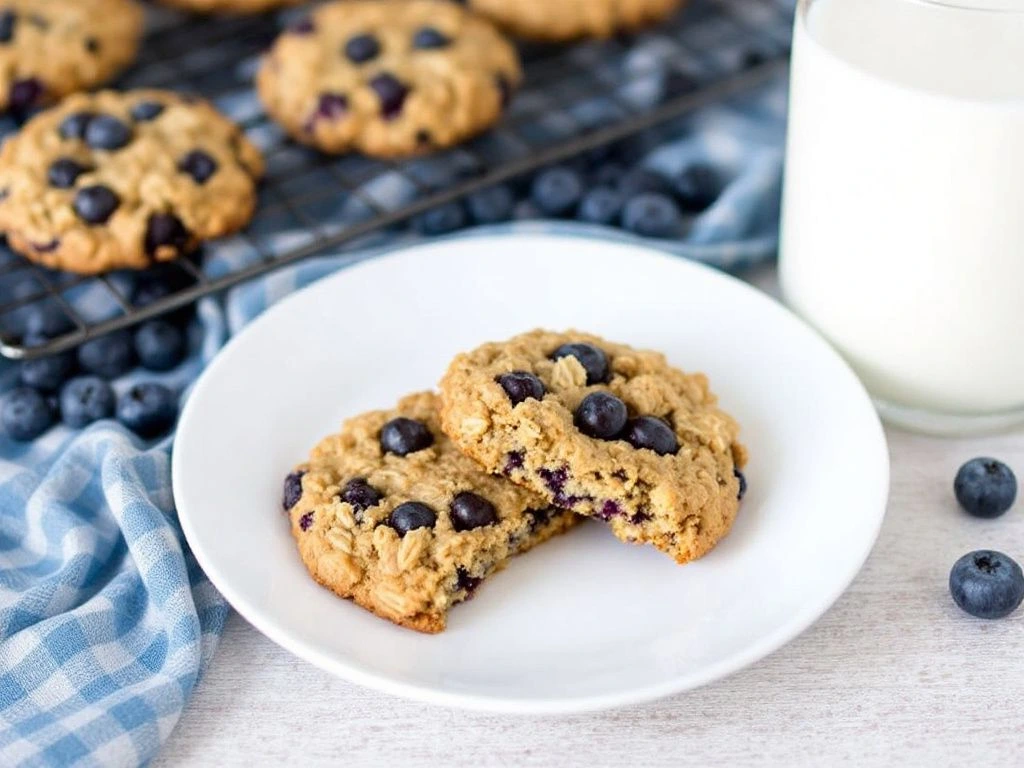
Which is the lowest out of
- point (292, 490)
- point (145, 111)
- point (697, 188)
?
point (697, 188)

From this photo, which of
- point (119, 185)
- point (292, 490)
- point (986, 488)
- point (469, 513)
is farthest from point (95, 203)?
point (986, 488)

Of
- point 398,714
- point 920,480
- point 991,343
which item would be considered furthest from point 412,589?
point 991,343

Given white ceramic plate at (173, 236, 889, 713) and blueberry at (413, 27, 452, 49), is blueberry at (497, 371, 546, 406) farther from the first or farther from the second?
blueberry at (413, 27, 452, 49)

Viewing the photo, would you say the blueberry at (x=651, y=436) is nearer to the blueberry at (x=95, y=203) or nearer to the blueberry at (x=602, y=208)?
the blueberry at (x=602, y=208)

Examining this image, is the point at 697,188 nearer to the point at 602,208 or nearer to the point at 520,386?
the point at 602,208

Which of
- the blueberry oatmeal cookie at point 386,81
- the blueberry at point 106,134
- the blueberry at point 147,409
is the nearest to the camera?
the blueberry at point 147,409

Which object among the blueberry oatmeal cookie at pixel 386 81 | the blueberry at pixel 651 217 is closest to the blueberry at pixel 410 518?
the blueberry at pixel 651 217
